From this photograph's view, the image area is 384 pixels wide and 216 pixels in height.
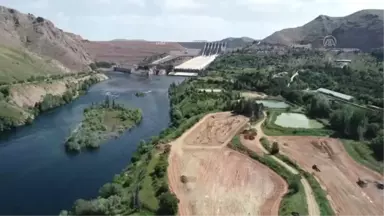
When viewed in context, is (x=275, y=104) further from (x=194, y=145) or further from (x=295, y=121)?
(x=194, y=145)

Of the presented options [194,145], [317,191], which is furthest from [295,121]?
[317,191]

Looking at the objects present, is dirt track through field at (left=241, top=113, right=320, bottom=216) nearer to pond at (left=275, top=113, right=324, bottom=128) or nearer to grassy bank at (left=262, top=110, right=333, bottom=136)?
grassy bank at (left=262, top=110, right=333, bottom=136)

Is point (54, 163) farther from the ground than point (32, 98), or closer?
closer

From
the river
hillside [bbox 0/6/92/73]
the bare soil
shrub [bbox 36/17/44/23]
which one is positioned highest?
shrub [bbox 36/17/44/23]

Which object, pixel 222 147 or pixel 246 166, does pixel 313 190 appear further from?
pixel 222 147

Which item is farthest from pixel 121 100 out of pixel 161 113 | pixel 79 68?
pixel 79 68

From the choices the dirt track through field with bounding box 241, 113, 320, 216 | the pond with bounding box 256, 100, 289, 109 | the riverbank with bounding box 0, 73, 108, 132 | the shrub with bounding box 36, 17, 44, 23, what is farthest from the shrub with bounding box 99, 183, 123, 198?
the shrub with bounding box 36, 17, 44, 23
